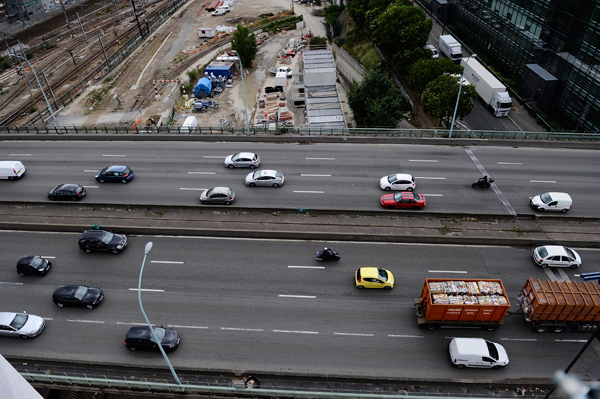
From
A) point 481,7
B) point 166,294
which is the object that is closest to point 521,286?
point 166,294

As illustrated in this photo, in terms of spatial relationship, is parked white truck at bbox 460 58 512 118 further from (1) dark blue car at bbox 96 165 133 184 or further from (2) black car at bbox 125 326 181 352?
(2) black car at bbox 125 326 181 352

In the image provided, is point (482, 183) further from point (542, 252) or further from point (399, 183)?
point (542, 252)

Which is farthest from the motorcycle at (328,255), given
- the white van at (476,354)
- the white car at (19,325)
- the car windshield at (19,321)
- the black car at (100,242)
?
the car windshield at (19,321)

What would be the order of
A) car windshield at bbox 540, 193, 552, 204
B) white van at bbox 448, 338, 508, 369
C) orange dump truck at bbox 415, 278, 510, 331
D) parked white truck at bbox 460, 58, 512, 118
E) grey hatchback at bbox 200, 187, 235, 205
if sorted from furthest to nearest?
parked white truck at bbox 460, 58, 512, 118 → grey hatchback at bbox 200, 187, 235, 205 → car windshield at bbox 540, 193, 552, 204 → orange dump truck at bbox 415, 278, 510, 331 → white van at bbox 448, 338, 508, 369

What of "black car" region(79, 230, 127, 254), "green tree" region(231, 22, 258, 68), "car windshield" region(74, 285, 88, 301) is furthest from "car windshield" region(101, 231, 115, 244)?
"green tree" region(231, 22, 258, 68)

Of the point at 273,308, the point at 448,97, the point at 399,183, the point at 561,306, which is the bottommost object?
the point at 273,308

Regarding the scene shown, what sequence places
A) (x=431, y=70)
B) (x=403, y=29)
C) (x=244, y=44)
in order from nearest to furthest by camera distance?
(x=431, y=70), (x=403, y=29), (x=244, y=44)

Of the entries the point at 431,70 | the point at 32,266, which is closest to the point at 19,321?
the point at 32,266
